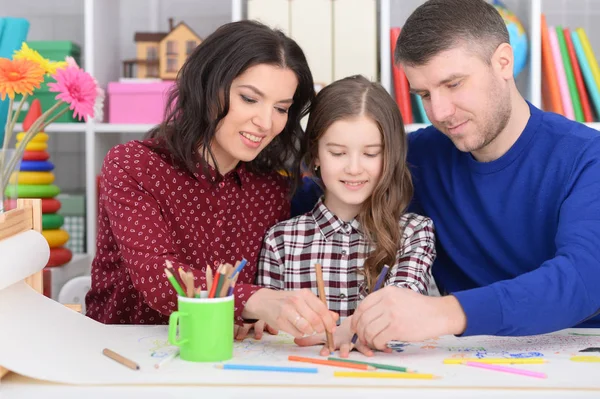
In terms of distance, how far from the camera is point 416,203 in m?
1.78

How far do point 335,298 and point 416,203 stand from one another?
0.31 metres

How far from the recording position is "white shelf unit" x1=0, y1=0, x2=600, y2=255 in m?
2.68

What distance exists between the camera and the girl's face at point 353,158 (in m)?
1.62

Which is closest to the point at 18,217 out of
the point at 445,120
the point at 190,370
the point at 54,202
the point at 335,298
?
the point at 190,370

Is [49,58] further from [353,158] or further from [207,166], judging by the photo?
[353,158]

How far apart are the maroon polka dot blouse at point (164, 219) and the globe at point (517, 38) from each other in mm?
1208

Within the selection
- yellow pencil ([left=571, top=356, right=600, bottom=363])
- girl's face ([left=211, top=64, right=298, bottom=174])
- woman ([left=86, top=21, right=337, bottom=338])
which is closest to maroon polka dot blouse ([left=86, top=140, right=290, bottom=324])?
woman ([left=86, top=21, right=337, bottom=338])

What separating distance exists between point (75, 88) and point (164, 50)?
925 mm

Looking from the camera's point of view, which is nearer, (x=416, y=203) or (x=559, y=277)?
(x=559, y=277)

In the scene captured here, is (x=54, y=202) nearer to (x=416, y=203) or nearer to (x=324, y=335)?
(x=416, y=203)

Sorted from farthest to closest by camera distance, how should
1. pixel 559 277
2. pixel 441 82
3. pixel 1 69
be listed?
pixel 1 69 < pixel 441 82 < pixel 559 277

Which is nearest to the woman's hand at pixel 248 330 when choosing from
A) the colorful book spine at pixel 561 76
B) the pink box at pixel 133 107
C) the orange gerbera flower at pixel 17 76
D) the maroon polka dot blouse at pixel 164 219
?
the maroon polka dot blouse at pixel 164 219

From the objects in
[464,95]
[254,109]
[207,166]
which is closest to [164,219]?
[207,166]

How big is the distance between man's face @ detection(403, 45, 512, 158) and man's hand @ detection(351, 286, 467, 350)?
510mm
